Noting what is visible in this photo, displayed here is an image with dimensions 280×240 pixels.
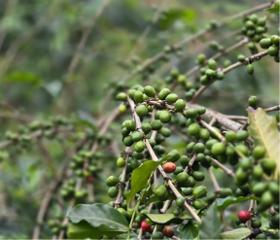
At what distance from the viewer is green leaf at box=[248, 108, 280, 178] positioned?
0.92m

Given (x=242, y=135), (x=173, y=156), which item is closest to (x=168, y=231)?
(x=173, y=156)

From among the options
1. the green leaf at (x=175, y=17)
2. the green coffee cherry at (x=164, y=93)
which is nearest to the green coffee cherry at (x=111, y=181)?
the green coffee cherry at (x=164, y=93)

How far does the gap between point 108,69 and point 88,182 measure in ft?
5.97

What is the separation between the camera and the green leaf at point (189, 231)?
1025 millimetres

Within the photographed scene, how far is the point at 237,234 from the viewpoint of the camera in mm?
1004

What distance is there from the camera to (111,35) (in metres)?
3.16

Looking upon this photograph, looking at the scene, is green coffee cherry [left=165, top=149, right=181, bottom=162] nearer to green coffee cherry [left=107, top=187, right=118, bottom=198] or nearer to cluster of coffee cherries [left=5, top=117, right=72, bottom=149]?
green coffee cherry [left=107, top=187, right=118, bottom=198]

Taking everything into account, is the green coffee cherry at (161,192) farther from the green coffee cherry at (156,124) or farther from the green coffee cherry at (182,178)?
the green coffee cherry at (156,124)

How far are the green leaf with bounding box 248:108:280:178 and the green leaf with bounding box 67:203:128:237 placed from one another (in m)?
0.32

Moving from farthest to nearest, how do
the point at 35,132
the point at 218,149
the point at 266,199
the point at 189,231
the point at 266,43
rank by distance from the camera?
1. the point at 35,132
2. the point at 266,43
3. the point at 189,231
4. the point at 218,149
5. the point at 266,199

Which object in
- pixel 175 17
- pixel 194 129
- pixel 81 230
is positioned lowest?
pixel 81 230

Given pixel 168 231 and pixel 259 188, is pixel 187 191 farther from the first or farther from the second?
pixel 259 188

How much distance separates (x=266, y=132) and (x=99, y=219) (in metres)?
0.36

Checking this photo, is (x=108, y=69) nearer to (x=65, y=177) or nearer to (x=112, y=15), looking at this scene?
(x=112, y=15)
